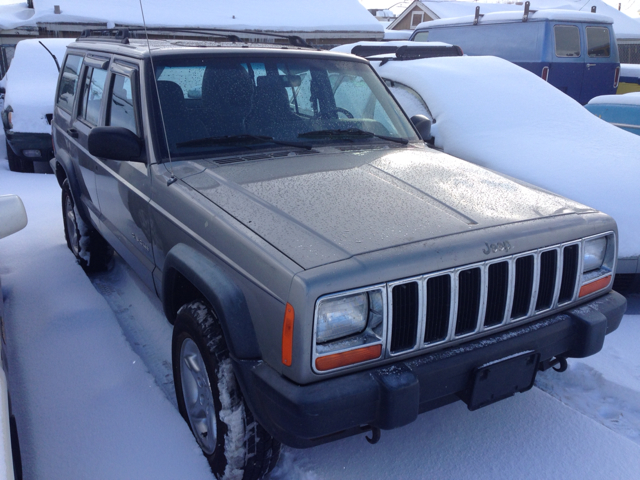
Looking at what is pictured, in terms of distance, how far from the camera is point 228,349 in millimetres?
2238

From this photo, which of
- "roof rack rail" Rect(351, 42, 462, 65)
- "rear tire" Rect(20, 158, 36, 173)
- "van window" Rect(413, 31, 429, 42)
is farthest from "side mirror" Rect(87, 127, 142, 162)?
"van window" Rect(413, 31, 429, 42)

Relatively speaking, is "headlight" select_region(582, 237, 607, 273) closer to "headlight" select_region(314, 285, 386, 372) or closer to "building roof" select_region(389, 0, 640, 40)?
"headlight" select_region(314, 285, 386, 372)

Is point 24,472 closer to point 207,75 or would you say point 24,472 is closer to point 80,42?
point 207,75

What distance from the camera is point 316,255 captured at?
200 cm

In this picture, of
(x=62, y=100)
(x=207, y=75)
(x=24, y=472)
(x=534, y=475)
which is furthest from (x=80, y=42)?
(x=534, y=475)

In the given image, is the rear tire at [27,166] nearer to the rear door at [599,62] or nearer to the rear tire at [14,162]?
the rear tire at [14,162]

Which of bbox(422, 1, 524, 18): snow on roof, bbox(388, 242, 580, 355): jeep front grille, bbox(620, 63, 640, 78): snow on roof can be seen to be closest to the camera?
bbox(388, 242, 580, 355): jeep front grille

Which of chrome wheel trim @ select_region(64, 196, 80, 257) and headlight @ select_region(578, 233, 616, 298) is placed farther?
chrome wheel trim @ select_region(64, 196, 80, 257)

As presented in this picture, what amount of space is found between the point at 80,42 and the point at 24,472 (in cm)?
360

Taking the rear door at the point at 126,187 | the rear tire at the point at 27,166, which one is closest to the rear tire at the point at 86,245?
the rear door at the point at 126,187

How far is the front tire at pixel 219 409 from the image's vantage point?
2262 millimetres

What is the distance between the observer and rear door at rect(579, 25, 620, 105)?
9883mm

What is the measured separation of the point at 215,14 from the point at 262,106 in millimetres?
17276

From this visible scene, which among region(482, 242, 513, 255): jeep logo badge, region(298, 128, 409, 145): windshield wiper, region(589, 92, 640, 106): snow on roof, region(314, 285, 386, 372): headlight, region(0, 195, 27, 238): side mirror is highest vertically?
region(298, 128, 409, 145): windshield wiper
